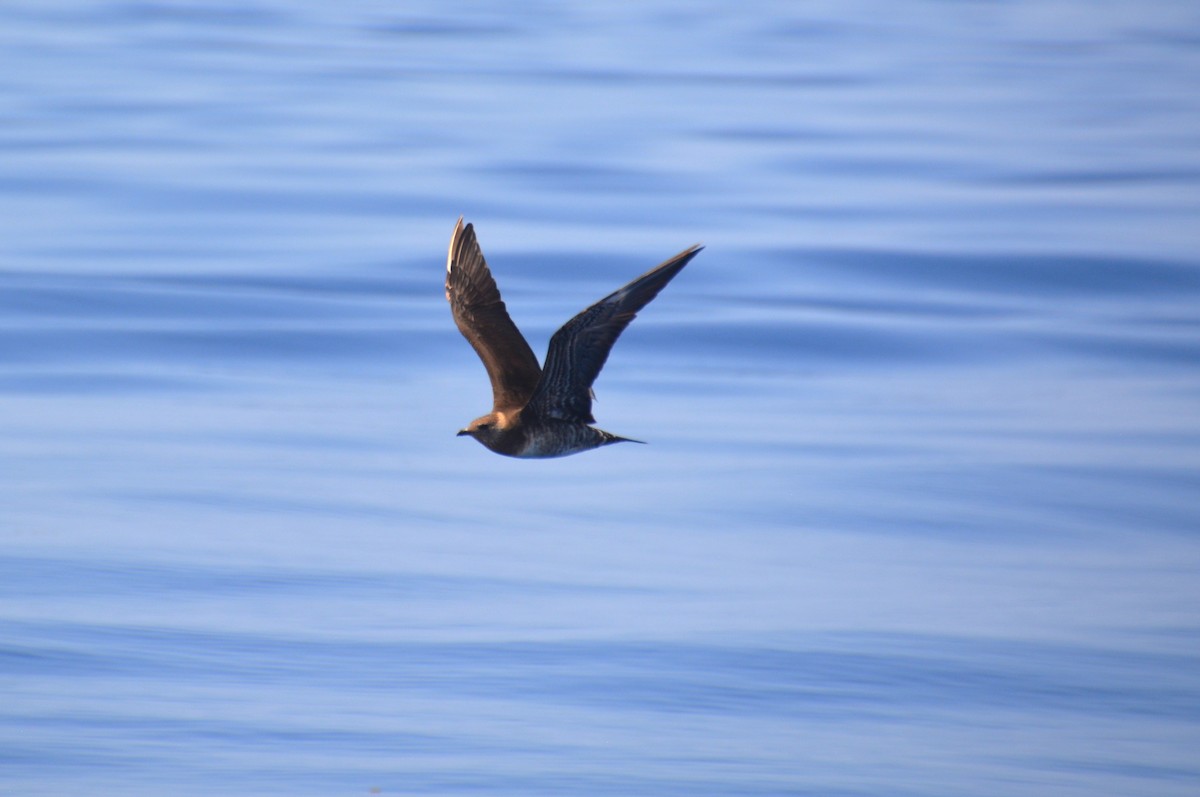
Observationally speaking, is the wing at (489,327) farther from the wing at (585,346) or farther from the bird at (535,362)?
the wing at (585,346)

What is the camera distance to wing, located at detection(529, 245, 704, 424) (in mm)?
6195

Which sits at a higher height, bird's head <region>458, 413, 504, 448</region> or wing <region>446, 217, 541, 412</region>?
wing <region>446, 217, 541, 412</region>

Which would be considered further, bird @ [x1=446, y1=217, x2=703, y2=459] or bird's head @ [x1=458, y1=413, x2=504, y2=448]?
bird's head @ [x1=458, y1=413, x2=504, y2=448]

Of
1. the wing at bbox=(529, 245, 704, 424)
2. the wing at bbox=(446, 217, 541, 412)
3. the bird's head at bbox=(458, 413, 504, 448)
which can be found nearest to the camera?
the wing at bbox=(529, 245, 704, 424)

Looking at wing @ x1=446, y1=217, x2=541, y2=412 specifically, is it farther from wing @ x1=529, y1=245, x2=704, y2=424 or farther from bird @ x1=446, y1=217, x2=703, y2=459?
wing @ x1=529, y1=245, x2=704, y2=424

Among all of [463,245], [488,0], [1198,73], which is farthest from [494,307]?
[488,0]

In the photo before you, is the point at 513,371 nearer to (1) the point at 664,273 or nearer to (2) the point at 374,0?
(1) the point at 664,273

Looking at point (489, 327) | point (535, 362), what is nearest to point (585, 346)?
point (535, 362)

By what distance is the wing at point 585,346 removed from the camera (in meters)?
6.20

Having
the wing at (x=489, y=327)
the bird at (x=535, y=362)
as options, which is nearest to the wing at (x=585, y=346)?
the bird at (x=535, y=362)

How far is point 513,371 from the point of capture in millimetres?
7434

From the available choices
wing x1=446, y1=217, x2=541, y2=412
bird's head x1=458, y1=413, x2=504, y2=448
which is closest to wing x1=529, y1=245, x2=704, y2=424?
bird's head x1=458, y1=413, x2=504, y2=448

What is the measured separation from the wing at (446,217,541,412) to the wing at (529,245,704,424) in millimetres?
519

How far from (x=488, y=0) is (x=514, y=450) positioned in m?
31.0
